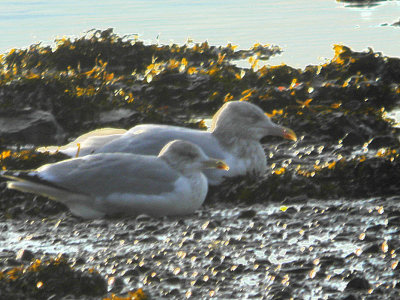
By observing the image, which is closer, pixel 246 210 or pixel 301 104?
pixel 246 210

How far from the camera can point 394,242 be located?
6.30 metres

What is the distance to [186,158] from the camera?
747 cm

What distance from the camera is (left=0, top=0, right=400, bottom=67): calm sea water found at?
15789mm

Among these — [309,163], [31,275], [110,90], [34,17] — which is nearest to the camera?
[31,275]

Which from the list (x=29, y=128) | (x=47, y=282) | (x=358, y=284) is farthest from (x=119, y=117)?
(x=358, y=284)

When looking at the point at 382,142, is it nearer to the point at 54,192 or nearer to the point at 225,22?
the point at 54,192

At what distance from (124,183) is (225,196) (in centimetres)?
102

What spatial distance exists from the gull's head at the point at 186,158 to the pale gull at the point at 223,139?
1.73 feet

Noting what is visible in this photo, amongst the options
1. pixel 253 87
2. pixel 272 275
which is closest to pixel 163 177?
pixel 272 275

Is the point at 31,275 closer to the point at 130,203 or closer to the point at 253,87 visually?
the point at 130,203

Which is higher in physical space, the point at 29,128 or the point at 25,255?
the point at 25,255

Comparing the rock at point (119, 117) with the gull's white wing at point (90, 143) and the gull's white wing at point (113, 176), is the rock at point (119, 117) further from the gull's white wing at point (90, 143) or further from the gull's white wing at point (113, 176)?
the gull's white wing at point (113, 176)

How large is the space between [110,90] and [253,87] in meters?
1.92

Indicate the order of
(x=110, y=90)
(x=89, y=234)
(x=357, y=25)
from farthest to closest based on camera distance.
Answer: (x=357, y=25) < (x=110, y=90) < (x=89, y=234)
